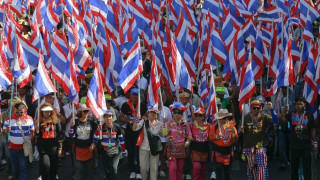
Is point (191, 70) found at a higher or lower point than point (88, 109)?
higher

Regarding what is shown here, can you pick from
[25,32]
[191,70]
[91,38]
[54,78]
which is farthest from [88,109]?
[25,32]

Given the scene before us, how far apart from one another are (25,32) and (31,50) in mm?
3454

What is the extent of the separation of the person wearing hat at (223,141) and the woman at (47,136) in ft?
10.5

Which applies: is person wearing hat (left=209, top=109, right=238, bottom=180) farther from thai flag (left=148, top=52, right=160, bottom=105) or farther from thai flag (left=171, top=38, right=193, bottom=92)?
thai flag (left=148, top=52, right=160, bottom=105)

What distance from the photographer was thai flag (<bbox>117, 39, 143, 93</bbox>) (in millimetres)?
12875

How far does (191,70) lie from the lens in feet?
48.4

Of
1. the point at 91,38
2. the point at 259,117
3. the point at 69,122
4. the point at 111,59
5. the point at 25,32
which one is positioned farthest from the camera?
the point at 25,32

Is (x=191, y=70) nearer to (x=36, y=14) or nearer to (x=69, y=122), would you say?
(x=69, y=122)

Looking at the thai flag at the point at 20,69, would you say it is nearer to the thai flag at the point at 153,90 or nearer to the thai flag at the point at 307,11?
the thai flag at the point at 153,90

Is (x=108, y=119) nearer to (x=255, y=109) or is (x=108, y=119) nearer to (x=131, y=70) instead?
(x=131, y=70)

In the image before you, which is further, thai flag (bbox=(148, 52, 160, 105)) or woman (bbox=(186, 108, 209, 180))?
thai flag (bbox=(148, 52, 160, 105))

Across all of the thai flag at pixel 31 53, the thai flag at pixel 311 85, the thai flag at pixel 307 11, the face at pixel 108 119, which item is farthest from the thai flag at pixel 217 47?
the thai flag at pixel 31 53

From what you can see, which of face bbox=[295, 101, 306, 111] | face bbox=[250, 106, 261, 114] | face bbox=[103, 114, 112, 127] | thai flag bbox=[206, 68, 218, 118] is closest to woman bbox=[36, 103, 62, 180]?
face bbox=[103, 114, 112, 127]

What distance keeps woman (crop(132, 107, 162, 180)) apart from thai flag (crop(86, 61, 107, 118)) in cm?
79
